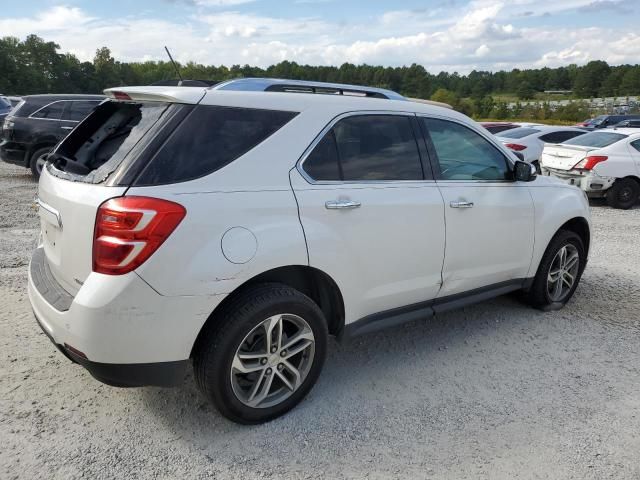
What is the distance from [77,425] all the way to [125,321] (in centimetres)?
88

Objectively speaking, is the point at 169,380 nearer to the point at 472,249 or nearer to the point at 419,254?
the point at 419,254

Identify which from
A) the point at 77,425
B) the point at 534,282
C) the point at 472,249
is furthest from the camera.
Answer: the point at 534,282

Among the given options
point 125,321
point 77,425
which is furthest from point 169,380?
point 77,425

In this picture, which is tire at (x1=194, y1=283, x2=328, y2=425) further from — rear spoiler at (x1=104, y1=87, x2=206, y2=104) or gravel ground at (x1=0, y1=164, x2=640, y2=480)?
rear spoiler at (x1=104, y1=87, x2=206, y2=104)

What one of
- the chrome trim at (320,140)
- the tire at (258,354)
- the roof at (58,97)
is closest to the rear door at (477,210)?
the chrome trim at (320,140)

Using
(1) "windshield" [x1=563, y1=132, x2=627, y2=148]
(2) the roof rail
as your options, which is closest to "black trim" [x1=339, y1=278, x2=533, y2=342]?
(2) the roof rail

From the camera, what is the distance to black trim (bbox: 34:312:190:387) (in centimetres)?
259

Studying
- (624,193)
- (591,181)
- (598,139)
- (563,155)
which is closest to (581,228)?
(591,181)

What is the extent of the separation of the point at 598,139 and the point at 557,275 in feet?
26.3

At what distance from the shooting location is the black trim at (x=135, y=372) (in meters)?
2.59

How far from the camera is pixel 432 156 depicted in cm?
372

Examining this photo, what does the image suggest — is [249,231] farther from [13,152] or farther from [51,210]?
[13,152]

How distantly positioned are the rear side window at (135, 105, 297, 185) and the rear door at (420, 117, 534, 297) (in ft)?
4.36

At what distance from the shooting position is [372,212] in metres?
3.23
